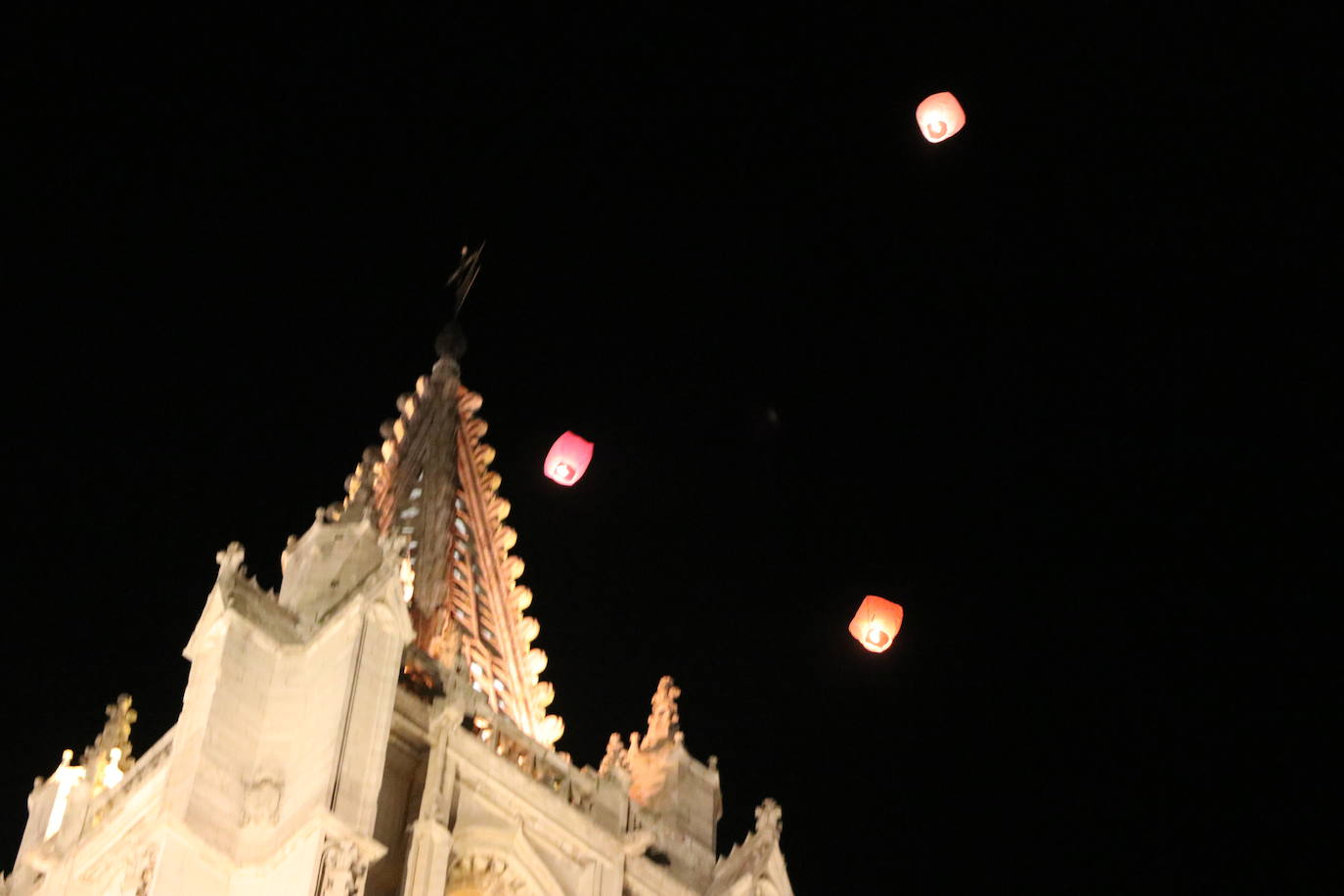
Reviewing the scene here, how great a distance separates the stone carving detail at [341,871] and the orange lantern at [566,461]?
9.42 m

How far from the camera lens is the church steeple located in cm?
4044

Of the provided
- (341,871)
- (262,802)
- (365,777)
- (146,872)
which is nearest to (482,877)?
(365,777)

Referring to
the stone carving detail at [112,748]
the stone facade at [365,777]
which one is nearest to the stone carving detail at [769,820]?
the stone facade at [365,777]

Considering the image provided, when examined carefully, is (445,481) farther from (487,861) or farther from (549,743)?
(487,861)

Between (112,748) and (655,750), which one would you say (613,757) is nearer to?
(655,750)

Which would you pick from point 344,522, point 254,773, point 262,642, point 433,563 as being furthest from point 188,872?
point 433,563

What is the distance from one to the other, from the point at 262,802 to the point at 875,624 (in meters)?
9.36

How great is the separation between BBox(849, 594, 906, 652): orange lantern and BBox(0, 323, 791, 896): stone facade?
316 cm

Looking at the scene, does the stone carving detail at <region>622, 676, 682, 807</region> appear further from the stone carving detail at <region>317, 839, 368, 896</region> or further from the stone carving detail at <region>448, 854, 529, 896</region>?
the stone carving detail at <region>317, 839, 368, 896</region>

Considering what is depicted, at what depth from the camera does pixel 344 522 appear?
1415 inches

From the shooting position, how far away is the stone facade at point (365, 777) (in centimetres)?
3012

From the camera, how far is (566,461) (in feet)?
125

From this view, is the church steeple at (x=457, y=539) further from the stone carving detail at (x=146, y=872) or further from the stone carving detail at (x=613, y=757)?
the stone carving detail at (x=146, y=872)

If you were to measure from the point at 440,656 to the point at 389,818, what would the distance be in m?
4.51
